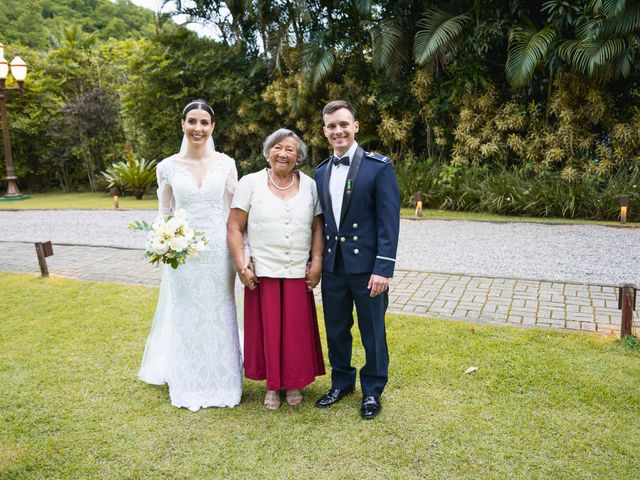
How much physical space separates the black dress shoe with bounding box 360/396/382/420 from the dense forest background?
9.11 metres

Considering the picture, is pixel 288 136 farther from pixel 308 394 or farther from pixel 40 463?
pixel 40 463

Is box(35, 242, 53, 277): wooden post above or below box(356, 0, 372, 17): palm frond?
below

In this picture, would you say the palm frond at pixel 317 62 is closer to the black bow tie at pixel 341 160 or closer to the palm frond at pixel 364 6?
the palm frond at pixel 364 6

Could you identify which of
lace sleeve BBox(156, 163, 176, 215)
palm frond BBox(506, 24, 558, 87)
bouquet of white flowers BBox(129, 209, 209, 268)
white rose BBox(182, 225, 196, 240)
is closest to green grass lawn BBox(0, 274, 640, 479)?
bouquet of white flowers BBox(129, 209, 209, 268)

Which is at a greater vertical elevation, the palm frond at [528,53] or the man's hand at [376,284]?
the palm frond at [528,53]

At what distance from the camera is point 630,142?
10992 millimetres

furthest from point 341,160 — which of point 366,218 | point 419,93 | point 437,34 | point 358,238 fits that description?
point 419,93

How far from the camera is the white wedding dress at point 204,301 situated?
350cm

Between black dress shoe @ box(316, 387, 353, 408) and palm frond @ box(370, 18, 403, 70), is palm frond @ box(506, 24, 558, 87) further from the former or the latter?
black dress shoe @ box(316, 387, 353, 408)

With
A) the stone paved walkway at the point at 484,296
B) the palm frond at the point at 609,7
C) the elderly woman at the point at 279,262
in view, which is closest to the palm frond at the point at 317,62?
the palm frond at the point at 609,7

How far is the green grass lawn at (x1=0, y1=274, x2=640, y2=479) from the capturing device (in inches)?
110

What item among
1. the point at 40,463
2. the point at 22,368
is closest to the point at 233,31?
the point at 22,368

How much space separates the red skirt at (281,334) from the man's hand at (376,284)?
482 millimetres

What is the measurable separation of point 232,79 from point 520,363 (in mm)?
15781
